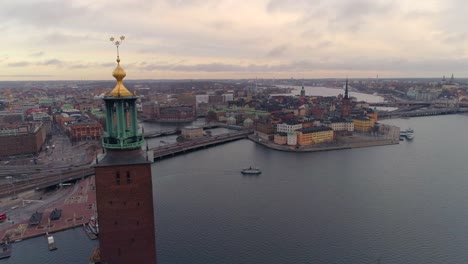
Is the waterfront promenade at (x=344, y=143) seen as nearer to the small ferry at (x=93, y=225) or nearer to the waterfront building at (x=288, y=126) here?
the waterfront building at (x=288, y=126)

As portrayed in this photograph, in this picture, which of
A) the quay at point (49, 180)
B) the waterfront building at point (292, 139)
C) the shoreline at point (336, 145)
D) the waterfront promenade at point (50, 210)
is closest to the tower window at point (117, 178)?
the waterfront promenade at point (50, 210)

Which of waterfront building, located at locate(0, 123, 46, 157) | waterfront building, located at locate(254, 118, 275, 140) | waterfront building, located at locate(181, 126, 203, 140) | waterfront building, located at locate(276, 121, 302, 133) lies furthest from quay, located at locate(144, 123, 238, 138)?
waterfront building, located at locate(0, 123, 46, 157)

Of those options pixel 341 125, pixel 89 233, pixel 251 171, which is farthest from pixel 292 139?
pixel 89 233

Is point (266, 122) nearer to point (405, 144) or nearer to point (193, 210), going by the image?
point (405, 144)

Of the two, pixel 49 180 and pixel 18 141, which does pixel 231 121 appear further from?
pixel 49 180

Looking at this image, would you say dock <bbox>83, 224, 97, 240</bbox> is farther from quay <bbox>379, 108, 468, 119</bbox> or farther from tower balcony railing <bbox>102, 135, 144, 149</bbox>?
quay <bbox>379, 108, 468, 119</bbox>

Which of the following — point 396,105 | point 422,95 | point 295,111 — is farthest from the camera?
point 422,95

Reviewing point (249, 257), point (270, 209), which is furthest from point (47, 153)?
point (249, 257)
